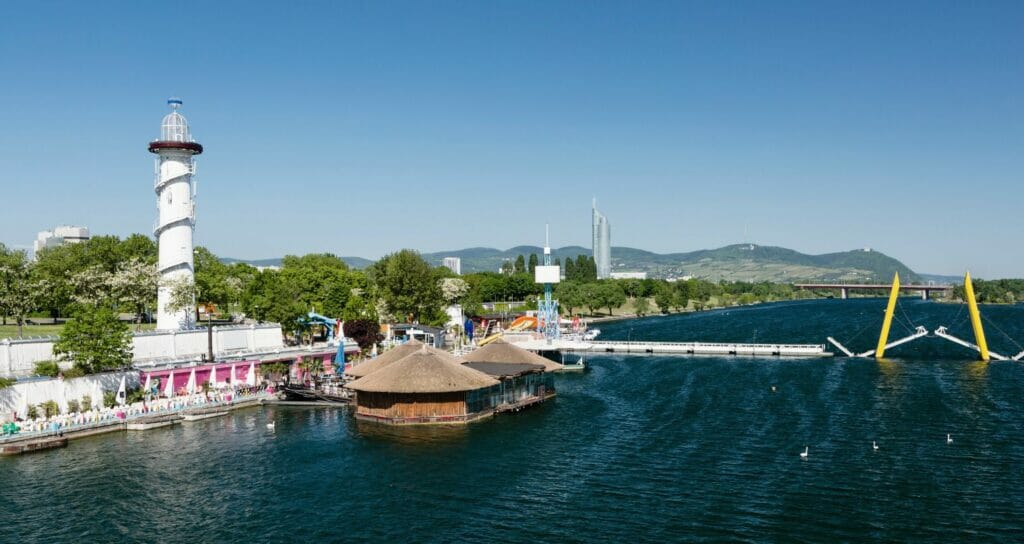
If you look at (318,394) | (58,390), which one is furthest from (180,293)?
(58,390)

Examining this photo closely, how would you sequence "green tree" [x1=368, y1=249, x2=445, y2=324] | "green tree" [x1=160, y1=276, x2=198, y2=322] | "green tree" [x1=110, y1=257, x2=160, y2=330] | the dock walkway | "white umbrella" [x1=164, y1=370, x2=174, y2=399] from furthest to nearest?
"green tree" [x1=368, y1=249, x2=445, y2=324] < the dock walkway < "green tree" [x1=110, y1=257, x2=160, y2=330] < "green tree" [x1=160, y1=276, x2=198, y2=322] < "white umbrella" [x1=164, y1=370, x2=174, y2=399]

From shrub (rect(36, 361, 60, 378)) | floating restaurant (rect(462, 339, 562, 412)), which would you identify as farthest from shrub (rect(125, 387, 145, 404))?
floating restaurant (rect(462, 339, 562, 412))

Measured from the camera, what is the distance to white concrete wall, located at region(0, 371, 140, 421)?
52.6 metres

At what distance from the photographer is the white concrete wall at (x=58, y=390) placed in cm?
5256

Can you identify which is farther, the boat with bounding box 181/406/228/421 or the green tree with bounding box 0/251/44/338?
the green tree with bounding box 0/251/44/338

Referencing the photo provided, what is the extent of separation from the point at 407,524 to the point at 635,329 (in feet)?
448

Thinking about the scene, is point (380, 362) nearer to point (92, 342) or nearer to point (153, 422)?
point (153, 422)

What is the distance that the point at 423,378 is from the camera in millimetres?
57781

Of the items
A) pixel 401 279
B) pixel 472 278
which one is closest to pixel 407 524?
pixel 401 279

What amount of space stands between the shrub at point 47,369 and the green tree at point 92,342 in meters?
1.22

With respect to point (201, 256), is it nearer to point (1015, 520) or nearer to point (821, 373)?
point (821, 373)

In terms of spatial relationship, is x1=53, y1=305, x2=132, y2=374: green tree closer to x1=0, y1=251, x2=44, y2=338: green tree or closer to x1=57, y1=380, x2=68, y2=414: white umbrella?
x1=57, y1=380, x2=68, y2=414: white umbrella

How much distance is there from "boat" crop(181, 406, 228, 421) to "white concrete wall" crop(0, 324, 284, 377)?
9362mm

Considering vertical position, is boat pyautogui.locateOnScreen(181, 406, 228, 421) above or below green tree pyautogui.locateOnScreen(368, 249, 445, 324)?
below
